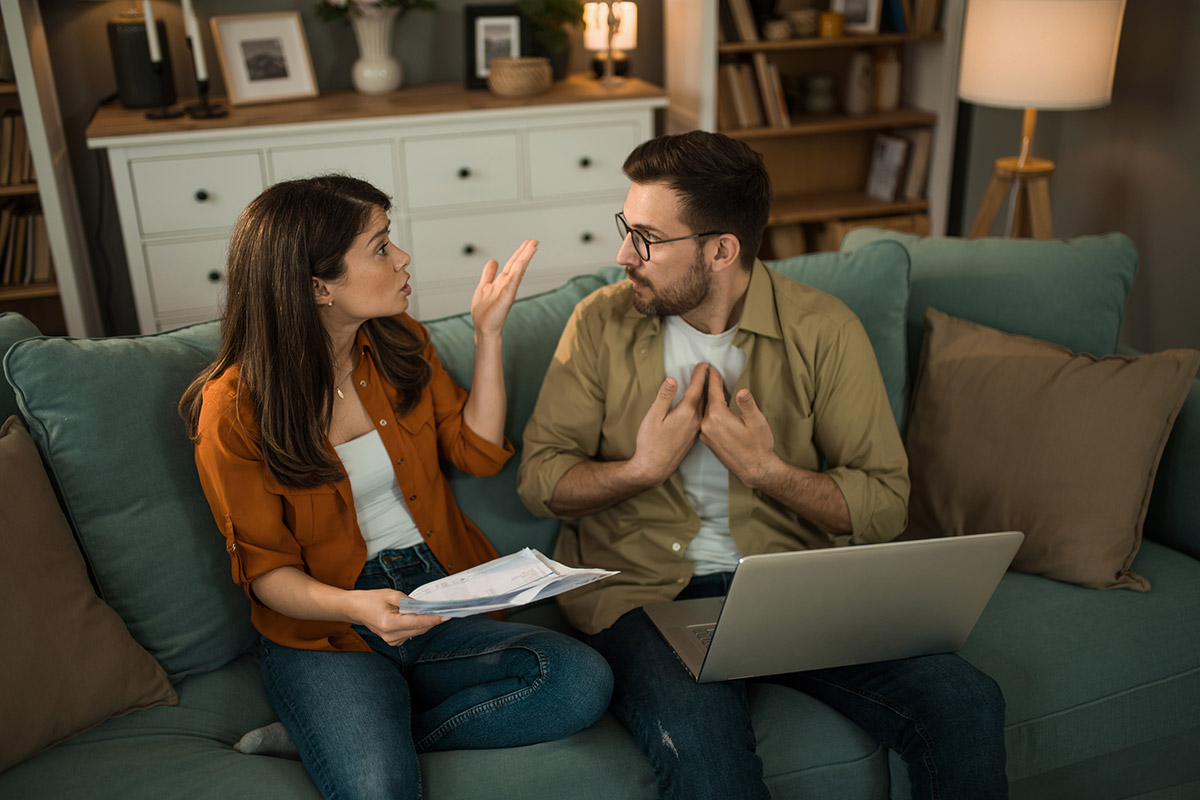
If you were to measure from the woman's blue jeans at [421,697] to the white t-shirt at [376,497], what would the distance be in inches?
3.1

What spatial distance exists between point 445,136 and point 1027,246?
5.95ft

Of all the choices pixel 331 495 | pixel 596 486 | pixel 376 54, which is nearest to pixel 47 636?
pixel 331 495

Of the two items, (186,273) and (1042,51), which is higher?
(1042,51)

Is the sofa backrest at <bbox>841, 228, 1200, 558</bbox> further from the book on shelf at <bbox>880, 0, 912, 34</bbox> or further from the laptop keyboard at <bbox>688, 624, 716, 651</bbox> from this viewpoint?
the book on shelf at <bbox>880, 0, 912, 34</bbox>

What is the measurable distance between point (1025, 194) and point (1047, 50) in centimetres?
50

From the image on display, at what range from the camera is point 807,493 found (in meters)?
1.50

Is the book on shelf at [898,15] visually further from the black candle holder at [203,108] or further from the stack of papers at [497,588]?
the stack of papers at [497,588]

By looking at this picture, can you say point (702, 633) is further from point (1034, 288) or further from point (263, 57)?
point (263, 57)

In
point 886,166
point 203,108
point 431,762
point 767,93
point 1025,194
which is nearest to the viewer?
point 431,762

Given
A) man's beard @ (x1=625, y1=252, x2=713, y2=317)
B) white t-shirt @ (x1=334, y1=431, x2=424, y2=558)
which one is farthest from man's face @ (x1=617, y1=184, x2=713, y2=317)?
white t-shirt @ (x1=334, y1=431, x2=424, y2=558)

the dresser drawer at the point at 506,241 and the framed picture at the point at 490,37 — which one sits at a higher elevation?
the framed picture at the point at 490,37

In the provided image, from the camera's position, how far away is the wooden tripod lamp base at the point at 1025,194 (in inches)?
117

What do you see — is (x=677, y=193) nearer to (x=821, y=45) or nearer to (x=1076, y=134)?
(x=821, y=45)

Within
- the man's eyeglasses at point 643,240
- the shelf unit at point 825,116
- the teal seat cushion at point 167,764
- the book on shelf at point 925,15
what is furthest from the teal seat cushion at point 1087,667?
the book on shelf at point 925,15
